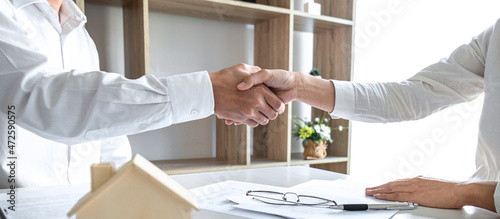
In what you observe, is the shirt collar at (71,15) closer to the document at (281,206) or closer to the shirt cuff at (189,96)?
the shirt cuff at (189,96)

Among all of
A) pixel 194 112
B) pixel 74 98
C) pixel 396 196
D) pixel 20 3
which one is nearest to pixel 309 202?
pixel 396 196

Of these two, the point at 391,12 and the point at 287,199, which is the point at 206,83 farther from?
the point at 391,12

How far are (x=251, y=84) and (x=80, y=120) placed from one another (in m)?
0.47

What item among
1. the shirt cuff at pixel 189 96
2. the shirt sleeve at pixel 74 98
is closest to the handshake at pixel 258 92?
the shirt cuff at pixel 189 96

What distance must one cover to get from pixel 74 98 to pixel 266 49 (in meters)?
1.45

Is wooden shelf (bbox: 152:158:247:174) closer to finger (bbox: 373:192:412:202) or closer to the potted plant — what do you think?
the potted plant

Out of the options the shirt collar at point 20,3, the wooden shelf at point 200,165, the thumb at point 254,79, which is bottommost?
the wooden shelf at point 200,165

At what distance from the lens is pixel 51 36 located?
3.68 ft

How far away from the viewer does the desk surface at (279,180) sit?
639 mm

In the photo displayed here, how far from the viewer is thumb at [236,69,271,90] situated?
98cm

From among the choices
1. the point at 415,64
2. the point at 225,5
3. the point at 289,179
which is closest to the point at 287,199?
the point at 289,179

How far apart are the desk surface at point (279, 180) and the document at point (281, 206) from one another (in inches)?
1.5

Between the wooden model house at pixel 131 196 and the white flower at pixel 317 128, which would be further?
the white flower at pixel 317 128

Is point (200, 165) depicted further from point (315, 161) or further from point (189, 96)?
point (189, 96)
